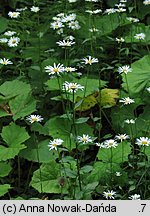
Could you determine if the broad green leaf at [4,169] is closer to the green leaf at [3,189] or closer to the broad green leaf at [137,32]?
the green leaf at [3,189]

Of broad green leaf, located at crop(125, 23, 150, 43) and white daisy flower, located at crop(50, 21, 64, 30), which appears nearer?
white daisy flower, located at crop(50, 21, 64, 30)

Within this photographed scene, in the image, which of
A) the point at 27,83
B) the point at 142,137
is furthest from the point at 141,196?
the point at 27,83

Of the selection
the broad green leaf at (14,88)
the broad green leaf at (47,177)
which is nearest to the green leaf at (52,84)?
the broad green leaf at (14,88)

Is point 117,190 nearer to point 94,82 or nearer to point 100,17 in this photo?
point 94,82

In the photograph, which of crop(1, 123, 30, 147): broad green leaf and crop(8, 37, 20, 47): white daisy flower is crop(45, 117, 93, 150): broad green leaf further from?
crop(8, 37, 20, 47): white daisy flower

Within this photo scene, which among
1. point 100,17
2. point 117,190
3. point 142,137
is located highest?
point 100,17

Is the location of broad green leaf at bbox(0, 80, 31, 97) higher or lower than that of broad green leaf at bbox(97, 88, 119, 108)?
higher

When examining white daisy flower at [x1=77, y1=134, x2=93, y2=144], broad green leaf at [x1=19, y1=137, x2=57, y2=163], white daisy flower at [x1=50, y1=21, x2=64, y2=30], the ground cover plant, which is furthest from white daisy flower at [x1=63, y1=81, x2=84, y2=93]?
white daisy flower at [x1=50, y1=21, x2=64, y2=30]
